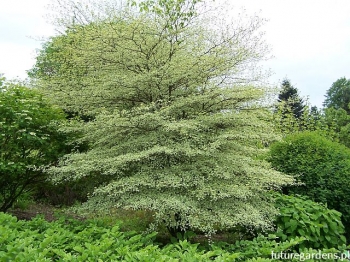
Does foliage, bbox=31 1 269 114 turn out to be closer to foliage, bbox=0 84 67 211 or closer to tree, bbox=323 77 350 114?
foliage, bbox=0 84 67 211

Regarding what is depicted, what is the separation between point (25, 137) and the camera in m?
4.74

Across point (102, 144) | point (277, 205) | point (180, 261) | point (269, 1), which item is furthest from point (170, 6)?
point (180, 261)

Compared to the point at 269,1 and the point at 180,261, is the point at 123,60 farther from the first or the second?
the point at 180,261

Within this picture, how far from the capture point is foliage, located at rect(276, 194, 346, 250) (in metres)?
3.91

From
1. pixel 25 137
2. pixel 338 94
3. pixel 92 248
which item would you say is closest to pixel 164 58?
pixel 25 137

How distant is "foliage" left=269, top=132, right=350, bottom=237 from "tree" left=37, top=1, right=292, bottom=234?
1.19 m

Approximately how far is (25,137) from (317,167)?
4.59 metres

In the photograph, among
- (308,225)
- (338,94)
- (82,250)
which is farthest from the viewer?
(338,94)

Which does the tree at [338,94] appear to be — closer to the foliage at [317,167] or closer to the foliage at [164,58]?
the foliage at [317,167]

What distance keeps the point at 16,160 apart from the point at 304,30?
5.05 m

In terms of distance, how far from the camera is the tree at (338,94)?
1283 inches

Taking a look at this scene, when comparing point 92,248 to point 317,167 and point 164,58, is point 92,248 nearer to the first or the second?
point 164,58

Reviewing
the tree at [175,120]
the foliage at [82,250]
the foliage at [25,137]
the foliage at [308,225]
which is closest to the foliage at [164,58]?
the tree at [175,120]

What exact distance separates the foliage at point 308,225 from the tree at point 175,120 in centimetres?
22
